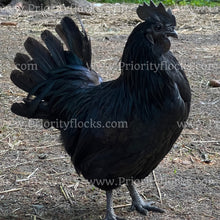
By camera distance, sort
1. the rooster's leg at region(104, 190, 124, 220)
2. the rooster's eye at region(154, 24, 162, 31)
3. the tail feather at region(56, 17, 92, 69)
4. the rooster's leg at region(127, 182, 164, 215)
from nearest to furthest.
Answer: the rooster's eye at region(154, 24, 162, 31)
the rooster's leg at region(104, 190, 124, 220)
the rooster's leg at region(127, 182, 164, 215)
the tail feather at region(56, 17, 92, 69)

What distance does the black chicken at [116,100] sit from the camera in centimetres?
358

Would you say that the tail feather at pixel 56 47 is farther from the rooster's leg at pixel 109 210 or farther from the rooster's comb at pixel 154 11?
the rooster's leg at pixel 109 210

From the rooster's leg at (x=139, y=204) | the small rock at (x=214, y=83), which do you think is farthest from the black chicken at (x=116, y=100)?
the small rock at (x=214, y=83)

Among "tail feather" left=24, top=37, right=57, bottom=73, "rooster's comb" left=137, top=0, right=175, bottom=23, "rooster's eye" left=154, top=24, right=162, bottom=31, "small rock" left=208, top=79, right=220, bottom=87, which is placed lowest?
"small rock" left=208, top=79, right=220, bottom=87

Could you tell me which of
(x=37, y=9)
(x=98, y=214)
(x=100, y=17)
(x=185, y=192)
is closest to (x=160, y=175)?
(x=185, y=192)

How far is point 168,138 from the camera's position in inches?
147

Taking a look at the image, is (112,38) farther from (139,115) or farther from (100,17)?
(139,115)

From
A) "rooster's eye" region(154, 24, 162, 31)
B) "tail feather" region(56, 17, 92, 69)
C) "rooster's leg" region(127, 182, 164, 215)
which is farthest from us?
"tail feather" region(56, 17, 92, 69)

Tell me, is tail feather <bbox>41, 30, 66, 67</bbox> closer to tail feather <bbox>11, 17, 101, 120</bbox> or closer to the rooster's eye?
tail feather <bbox>11, 17, 101, 120</bbox>

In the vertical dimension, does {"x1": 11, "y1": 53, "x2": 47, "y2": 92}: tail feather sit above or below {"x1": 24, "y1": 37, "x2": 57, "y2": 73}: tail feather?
below

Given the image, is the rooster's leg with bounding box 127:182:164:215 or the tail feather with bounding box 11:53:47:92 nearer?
the rooster's leg with bounding box 127:182:164:215

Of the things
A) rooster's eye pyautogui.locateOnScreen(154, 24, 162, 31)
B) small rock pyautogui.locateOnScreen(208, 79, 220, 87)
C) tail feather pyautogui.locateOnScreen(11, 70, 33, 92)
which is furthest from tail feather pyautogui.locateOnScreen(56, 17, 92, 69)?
small rock pyautogui.locateOnScreen(208, 79, 220, 87)

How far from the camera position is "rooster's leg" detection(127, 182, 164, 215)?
444 centimetres

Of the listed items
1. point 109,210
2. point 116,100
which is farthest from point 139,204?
point 116,100
